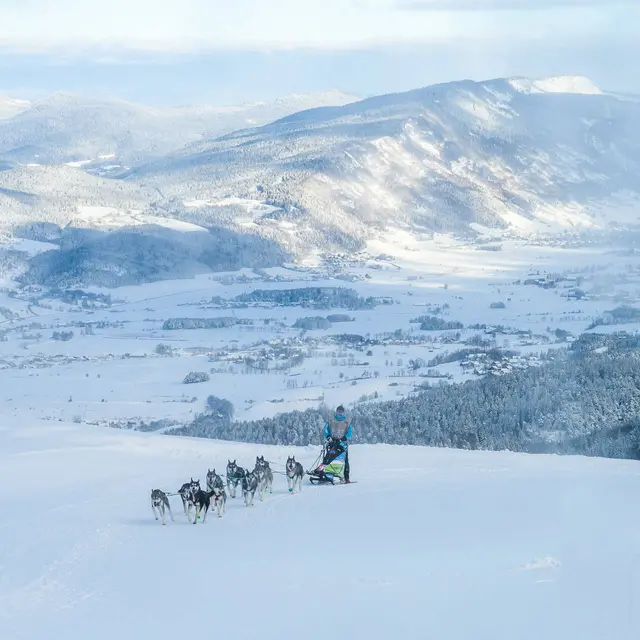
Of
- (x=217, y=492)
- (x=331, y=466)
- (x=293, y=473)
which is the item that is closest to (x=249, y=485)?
(x=217, y=492)

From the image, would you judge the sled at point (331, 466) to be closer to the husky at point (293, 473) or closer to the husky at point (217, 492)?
the husky at point (293, 473)

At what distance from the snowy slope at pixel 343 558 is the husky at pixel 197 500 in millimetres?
264

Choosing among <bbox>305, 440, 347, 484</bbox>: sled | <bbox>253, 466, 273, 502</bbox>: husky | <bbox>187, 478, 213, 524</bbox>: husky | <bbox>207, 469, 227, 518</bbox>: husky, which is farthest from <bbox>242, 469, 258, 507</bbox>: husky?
<bbox>305, 440, 347, 484</bbox>: sled

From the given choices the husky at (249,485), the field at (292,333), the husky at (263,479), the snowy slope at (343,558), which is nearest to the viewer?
the snowy slope at (343,558)

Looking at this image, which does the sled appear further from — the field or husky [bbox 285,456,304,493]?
the field

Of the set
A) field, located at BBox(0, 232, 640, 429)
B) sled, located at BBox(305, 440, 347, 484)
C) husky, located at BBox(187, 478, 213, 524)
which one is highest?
husky, located at BBox(187, 478, 213, 524)

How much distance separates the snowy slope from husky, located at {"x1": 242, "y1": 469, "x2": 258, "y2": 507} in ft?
0.95

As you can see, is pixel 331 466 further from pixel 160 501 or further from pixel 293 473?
pixel 160 501

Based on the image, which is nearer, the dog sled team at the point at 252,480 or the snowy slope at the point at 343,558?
the snowy slope at the point at 343,558

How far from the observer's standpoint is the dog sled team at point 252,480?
1883 centimetres

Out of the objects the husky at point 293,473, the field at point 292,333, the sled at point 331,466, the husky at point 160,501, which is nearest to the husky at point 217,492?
the husky at point 160,501

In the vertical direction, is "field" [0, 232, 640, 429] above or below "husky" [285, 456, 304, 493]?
below

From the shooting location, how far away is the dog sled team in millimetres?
18828

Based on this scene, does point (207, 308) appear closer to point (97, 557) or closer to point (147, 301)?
point (147, 301)
